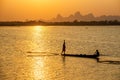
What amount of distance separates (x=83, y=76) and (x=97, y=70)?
4651 millimetres

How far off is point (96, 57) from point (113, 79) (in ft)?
52.9

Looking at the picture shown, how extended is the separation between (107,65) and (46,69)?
813 centimetres

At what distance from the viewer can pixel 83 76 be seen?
3678cm

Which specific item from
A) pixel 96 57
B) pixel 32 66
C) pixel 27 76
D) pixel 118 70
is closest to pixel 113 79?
pixel 118 70

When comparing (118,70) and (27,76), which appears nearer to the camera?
(27,76)

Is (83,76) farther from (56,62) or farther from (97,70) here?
(56,62)

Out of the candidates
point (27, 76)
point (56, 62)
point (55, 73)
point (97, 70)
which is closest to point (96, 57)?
point (56, 62)

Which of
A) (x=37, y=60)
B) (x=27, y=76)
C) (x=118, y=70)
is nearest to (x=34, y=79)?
(x=27, y=76)

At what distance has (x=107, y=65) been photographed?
145 feet

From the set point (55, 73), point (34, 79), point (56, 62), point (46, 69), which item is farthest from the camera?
point (56, 62)

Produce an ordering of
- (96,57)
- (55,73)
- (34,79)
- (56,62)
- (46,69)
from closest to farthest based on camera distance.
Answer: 1. (34,79)
2. (55,73)
3. (46,69)
4. (56,62)
5. (96,57)

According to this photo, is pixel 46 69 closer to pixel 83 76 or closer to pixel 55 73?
pixel 55 73

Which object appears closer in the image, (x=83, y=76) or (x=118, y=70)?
(x=83, y=76)

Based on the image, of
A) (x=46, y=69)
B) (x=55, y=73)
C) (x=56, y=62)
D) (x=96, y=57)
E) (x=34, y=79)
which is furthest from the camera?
(x=96, y=57)
